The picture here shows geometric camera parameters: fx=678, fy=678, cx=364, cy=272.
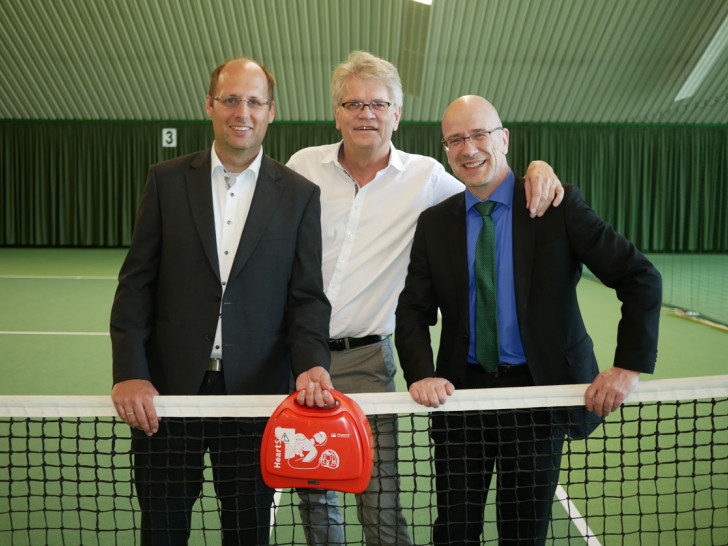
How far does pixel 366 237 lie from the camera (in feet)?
9.80

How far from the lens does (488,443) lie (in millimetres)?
2354

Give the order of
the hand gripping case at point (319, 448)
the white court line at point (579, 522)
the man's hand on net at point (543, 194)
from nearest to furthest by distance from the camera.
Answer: the hand gripping case at point (319, 448), the man's hand on net at point (543, 194), the white court line at point (579, 522)

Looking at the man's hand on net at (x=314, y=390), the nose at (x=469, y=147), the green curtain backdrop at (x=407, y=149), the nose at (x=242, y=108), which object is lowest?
the man's hand on net at (x=314, y=390)

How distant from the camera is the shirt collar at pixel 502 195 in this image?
101 inches

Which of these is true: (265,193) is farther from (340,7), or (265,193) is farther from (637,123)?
(637,123)

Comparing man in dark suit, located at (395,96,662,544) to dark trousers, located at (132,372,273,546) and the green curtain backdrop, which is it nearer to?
dark trousers, located at (132,372,273,546)

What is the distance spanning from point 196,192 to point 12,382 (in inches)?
181

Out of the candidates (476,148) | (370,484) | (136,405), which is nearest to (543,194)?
(476,148)

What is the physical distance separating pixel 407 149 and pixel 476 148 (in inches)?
655

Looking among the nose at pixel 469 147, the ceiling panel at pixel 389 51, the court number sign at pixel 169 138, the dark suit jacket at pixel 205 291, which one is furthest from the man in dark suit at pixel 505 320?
the court number sign at pixel 169 138

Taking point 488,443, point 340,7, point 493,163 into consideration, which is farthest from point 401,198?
point 340,7

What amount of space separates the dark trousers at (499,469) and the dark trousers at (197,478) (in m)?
0.66

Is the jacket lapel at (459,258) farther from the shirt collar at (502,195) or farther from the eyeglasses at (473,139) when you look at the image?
the eyeglasses at (473,139)

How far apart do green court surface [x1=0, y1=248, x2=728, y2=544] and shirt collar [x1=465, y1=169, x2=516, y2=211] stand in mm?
896
